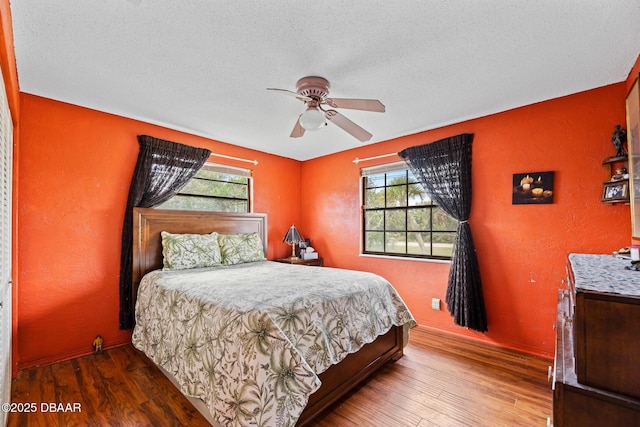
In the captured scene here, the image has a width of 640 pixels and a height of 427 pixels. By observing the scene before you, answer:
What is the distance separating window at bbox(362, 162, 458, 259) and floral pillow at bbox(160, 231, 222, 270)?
2051 mm

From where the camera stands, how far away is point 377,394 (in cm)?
209

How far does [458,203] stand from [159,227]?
3.22 m

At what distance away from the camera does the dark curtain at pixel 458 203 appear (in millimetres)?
2889

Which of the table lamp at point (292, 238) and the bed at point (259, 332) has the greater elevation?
the table lamp at point (292, 238)

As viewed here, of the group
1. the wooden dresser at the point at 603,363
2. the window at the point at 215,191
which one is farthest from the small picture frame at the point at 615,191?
the window at the point at 215,191

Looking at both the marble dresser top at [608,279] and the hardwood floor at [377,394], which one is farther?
the hardwood floor at [377,394]

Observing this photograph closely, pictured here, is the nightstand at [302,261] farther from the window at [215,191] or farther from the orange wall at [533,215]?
the orange wall at [533,215]

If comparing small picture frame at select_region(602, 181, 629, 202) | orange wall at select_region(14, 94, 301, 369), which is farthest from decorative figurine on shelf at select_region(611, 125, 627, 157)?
orange wall at select_region(14, 94, 301, 369)

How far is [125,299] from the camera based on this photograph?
9.45ft

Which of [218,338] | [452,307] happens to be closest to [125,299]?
[218,338]

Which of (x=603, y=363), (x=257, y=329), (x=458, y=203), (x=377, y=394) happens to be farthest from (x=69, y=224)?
(x=458, y=203)

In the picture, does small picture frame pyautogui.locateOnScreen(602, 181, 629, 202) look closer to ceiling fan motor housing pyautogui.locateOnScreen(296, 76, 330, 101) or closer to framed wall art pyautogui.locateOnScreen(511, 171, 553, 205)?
framed wall art pyautogui.locateOnScreen(511, 171, 553, 205)

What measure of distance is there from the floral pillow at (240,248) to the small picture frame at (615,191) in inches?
132

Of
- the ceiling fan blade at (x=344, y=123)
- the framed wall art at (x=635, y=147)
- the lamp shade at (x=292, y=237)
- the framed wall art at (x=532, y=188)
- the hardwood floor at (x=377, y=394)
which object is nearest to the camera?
the framed wall art at (x=635, y=147)
